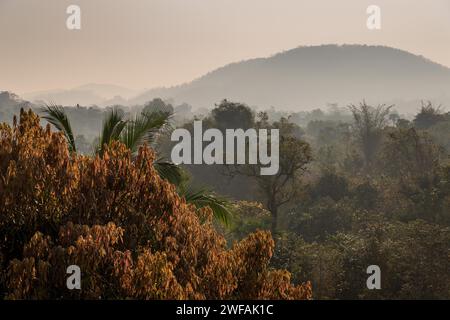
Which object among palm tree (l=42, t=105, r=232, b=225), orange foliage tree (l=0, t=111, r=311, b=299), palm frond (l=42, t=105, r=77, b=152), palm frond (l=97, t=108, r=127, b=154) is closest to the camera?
orange foliage tree (l=0, t=111, r=311, b=299)

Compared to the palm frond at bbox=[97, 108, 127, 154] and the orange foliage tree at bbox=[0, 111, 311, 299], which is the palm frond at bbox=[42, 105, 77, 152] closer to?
the palm frond at bbox=[97, 108, 127, 154]

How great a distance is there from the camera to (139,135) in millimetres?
9211

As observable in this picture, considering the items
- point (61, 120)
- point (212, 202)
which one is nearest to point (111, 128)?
point (61, 120)

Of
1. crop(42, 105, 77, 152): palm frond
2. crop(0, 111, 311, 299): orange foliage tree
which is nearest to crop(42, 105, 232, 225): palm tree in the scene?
crop(42, 105, 77, 152): palm frond

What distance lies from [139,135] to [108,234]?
338cm

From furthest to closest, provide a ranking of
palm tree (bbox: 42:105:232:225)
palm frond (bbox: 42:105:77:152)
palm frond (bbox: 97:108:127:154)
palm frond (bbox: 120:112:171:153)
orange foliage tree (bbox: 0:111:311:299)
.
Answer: palm frond (bbox: 120:112:171:153) → palm frond (bbox: 97:108:127:154) → palm tree (bbox: 42:105:232:225) → palm frond (bbox: 42:105:77:152) → orange foliage tree (bbox: 0:111:311:299)

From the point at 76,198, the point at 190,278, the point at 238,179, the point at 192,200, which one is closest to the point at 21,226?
the point at 76,198

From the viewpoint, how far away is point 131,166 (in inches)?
279

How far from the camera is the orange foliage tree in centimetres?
602

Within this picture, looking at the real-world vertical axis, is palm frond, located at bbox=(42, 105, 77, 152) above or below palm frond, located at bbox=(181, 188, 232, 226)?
above

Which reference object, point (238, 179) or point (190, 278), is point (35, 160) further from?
point (238, 179)

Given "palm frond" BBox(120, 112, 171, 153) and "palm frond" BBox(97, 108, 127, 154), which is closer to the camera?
"palm frond" BBox(97, 108, 127, 154)
